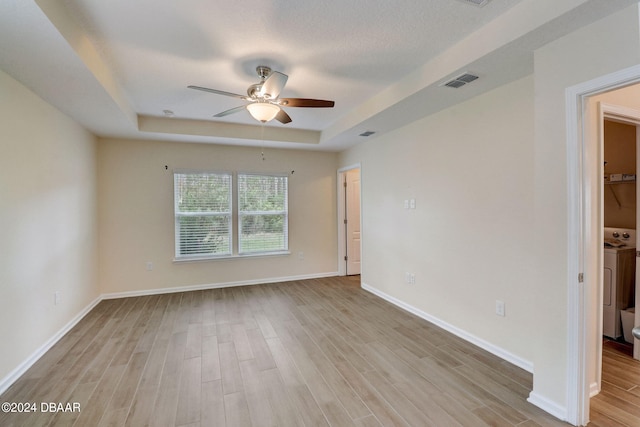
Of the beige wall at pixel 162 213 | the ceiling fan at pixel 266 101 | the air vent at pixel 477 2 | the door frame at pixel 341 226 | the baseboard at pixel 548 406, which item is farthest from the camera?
the door frame at pixel 341 226

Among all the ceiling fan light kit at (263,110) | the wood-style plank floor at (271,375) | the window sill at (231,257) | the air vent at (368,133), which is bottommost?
the wood-style plank floor at (271,375)

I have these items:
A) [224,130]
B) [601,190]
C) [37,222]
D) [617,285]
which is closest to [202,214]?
[224,130]

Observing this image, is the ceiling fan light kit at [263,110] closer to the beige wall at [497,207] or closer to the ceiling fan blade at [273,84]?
the ceiling fan blade at [273,84]

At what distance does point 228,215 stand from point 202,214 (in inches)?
16.5

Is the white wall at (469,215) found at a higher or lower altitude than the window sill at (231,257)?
higher

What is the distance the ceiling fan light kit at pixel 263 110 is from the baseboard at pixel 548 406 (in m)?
3.04

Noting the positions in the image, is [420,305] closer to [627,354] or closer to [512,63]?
[627,354]

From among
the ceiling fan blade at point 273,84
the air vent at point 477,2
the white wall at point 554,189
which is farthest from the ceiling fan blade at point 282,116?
the white wall at point 554,189

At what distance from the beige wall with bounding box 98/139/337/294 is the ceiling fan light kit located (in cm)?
246

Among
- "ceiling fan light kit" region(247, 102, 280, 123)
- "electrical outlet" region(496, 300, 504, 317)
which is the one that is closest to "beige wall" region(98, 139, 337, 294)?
"ceiling fan light kit" region(247, 102, 280, 123)

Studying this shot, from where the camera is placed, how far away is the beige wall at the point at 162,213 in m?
4.50

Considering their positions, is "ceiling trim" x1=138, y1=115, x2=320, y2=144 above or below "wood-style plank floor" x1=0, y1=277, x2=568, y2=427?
above

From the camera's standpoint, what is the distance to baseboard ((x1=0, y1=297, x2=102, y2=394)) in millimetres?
2242

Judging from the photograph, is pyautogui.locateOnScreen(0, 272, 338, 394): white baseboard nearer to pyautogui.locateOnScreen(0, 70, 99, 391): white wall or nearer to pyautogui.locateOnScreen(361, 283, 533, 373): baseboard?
pyautogui.locateOnScreen(0, 70, 99, 391): white wall
